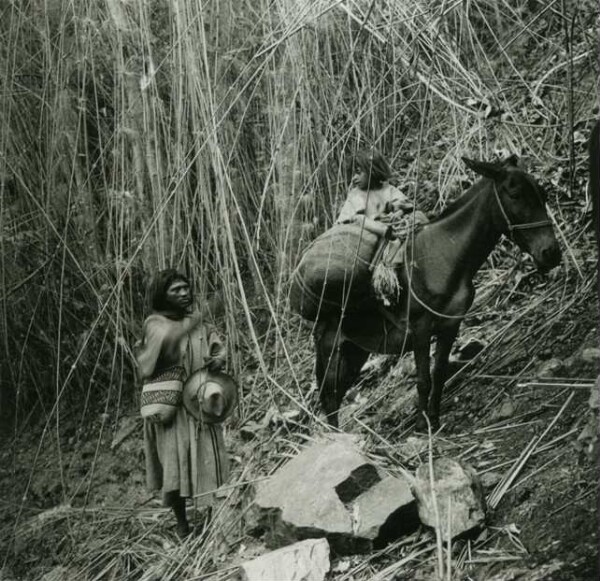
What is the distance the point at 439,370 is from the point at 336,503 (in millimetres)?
1133

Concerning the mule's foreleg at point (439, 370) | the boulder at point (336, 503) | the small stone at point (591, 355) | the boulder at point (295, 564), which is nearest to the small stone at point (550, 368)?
the small stone at point (591, 355)

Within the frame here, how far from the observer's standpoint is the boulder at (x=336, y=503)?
3184mm

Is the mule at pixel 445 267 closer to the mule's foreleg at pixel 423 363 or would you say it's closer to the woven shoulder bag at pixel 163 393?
the mule's foreleg at pixel 423 363

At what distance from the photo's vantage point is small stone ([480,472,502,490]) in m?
3.39

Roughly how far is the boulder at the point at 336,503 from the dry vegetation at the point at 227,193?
0.42 m

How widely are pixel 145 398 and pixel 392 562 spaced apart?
5.01 feet

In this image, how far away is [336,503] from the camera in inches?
128

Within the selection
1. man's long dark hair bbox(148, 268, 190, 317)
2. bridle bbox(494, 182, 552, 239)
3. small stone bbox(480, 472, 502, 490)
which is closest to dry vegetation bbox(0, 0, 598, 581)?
small stone bbox(480, 472, 502, 490)

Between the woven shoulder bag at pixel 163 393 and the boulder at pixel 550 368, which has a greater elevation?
the woven shoulder bag at pixel 163 393

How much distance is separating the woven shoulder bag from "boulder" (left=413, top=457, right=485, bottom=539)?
133cm

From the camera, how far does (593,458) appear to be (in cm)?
297

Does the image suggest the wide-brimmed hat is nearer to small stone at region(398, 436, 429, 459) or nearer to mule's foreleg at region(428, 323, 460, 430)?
small stone at region(398, 436, 429, 459)

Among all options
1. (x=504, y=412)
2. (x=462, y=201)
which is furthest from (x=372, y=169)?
(x=504, y=412)

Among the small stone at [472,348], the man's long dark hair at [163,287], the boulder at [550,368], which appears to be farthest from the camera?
the small stone at [472,348]
